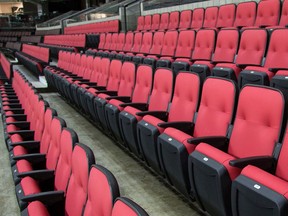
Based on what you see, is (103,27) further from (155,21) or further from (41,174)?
(41,174)

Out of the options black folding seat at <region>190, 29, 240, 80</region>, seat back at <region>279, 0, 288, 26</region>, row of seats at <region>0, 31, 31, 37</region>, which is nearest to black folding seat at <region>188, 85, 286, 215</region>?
black folding seat at <region>190, 29, 240, 80</region>

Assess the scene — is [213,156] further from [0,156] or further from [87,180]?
[0,156]

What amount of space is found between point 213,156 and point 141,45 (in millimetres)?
1097

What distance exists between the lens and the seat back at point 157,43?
127 cm

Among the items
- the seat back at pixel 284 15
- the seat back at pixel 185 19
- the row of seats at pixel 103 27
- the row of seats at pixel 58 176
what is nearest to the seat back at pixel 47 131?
the row of seats at pixel 58 176

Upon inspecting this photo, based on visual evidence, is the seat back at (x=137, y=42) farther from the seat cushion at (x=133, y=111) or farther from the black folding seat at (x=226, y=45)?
the seat cushion at (x=133, y=111)

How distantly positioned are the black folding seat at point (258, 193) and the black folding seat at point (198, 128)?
0.12 metres

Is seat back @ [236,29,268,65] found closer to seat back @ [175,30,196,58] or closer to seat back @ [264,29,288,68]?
seat back @ [264,29,288,68]

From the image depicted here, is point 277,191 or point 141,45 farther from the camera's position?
point 141,45

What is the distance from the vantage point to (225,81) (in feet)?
1.67

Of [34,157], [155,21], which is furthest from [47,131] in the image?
[155,21]

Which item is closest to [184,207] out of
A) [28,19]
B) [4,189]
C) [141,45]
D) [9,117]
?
[4,189]

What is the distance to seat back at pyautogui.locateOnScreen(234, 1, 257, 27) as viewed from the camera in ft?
3.72

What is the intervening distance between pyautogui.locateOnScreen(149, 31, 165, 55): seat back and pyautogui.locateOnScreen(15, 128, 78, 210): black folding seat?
858 mm
